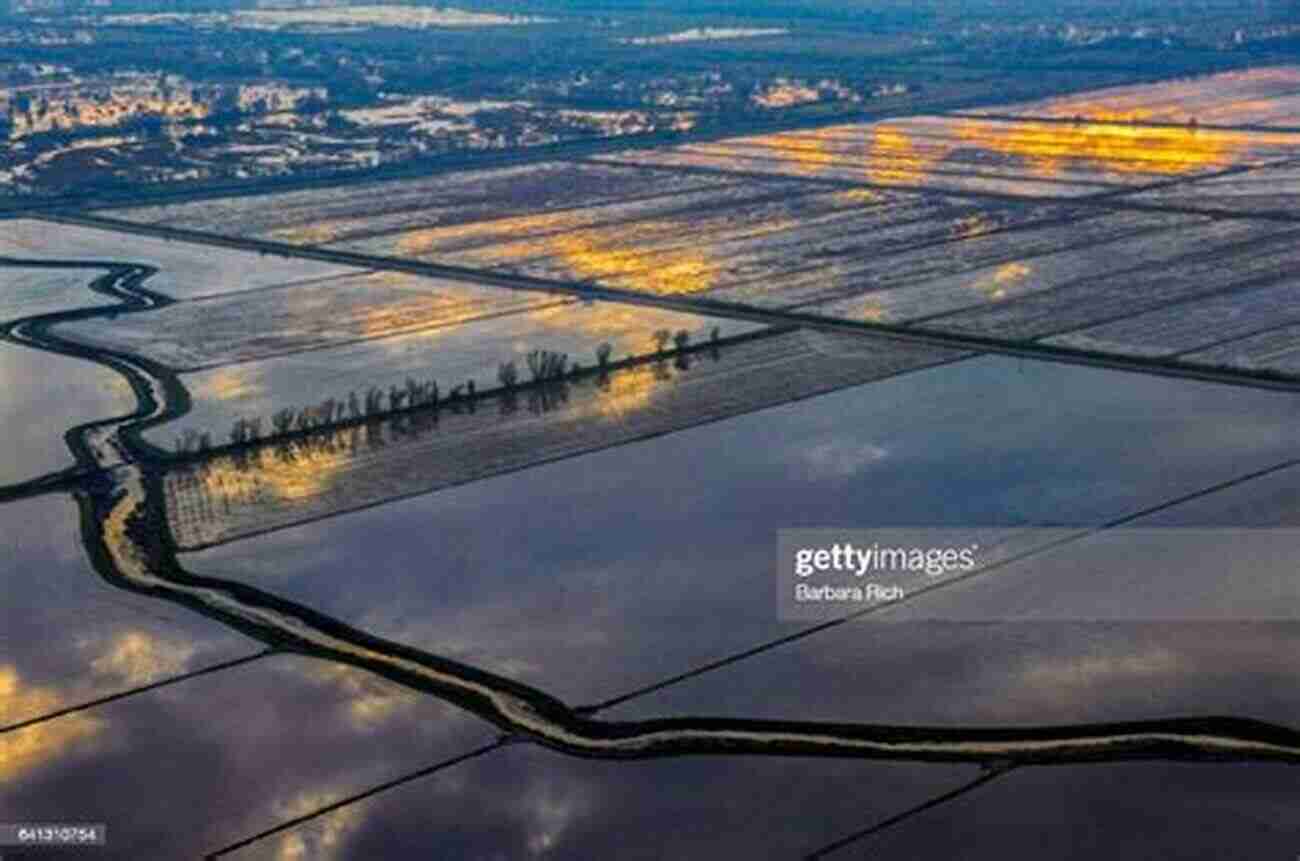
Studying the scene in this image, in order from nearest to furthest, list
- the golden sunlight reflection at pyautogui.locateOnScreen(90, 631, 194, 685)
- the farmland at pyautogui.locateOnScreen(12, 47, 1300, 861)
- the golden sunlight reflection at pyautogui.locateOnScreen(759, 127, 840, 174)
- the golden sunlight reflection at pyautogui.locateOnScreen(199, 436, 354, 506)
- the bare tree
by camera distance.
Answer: the farmland at pyautogui.locateOnScreen(12, 47, 1300, 861)
the golden sunlight reflection at pyautogui.locateOnScreen(90, 631, 194, 685)
the golden sunlight reflection at pyautogui.locateOnScreen(199, 436, 354, 506)
the bare tree
the golden sunlight reflection at pyautogui.locateOnScreen(759, 127, 840, 174)

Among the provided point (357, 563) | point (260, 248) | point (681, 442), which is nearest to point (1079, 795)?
point (357, 563)

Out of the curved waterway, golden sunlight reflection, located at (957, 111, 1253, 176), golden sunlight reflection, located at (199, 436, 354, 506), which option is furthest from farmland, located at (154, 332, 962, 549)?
golden sunlight reflection, located at (957, 111, 1253, 176)

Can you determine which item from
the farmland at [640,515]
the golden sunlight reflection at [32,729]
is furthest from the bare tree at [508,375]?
the golden sunlight reflection at [32,729]

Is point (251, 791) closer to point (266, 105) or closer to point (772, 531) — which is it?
point (772, 531)

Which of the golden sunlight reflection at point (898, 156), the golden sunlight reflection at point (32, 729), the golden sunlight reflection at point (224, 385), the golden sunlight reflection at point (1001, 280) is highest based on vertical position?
the golden sunlight reflection at point (1001, 280)

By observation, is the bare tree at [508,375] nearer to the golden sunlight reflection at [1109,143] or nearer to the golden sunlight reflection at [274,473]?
Answer: the golden sunlight reflection at [274,473]

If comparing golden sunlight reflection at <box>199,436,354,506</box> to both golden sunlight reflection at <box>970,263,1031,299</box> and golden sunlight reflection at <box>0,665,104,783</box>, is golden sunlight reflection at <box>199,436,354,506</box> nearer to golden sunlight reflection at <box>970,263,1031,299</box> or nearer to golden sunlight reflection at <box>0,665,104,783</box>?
golden sunlight reflection at <box>0,665,104,783</box>
